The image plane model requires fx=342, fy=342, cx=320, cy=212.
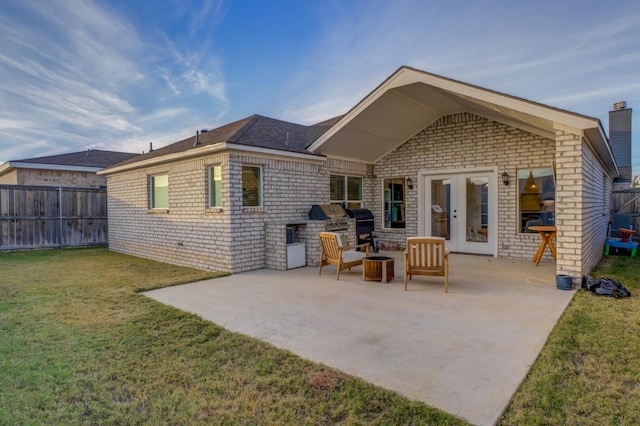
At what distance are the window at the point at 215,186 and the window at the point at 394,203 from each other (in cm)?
573

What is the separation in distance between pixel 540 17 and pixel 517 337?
8.29 meters

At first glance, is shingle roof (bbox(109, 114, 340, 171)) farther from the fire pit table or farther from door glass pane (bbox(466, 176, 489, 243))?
door glass pane (bbox(466, 176, 489, 243))

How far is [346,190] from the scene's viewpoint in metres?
10.7

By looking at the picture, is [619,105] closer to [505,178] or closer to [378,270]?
[505,178]

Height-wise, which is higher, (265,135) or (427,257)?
(265,135)

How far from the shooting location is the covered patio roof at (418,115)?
6145mm

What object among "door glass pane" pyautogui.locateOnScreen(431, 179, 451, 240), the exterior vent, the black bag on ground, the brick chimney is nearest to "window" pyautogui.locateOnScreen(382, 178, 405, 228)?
"door glass pane" pyautogui.locateOnScreen(431, 179, 451, 240)

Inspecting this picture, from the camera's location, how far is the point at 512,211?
8.99 metres

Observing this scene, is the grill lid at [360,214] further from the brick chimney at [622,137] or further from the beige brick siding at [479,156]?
the brick chimney at [622,137]

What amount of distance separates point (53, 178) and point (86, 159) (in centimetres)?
188

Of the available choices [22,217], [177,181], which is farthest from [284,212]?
[22,217]

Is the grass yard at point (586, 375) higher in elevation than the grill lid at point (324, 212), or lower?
lower

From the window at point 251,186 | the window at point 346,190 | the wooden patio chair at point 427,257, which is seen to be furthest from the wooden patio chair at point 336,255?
the window at point 346,190

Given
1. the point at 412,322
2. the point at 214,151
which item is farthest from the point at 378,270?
the point at 214,151
